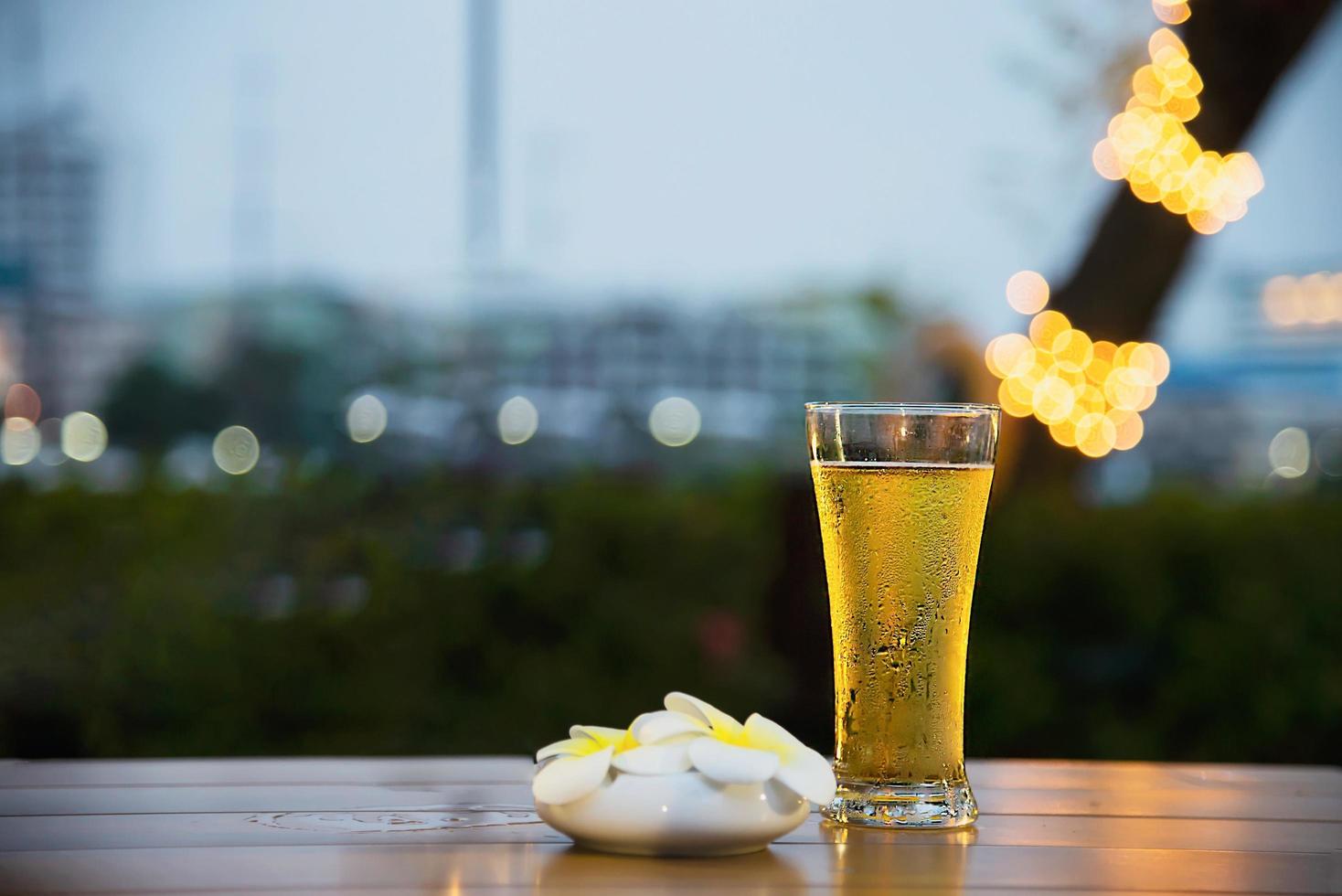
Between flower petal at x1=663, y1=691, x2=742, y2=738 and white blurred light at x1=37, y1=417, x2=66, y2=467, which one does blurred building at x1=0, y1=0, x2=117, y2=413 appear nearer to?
white blurred light at x1=37, y1=417, x2=66, y2=467

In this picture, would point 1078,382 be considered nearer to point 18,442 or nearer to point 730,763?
Result: point 18,442

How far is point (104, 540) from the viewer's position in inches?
156

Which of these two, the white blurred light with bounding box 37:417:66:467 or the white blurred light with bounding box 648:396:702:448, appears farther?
the white blurred light with bounding box 648:396:702:448

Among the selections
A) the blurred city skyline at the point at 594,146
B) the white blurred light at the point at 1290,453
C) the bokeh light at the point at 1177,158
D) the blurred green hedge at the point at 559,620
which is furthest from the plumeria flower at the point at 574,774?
the white blurred light at the point at 1290,453

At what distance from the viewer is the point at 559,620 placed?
13.4 ft

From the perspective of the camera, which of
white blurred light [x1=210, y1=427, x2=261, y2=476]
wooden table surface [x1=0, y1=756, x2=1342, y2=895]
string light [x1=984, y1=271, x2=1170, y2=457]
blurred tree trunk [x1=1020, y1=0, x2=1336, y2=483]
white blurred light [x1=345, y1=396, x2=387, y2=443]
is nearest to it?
wooden table surface [x1=0, y1=756, x2=1342, y2=895]

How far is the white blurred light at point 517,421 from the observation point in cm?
475

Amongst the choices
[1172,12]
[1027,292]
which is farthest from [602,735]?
[1027,292]

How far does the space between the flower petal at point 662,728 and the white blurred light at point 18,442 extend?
3599 mm

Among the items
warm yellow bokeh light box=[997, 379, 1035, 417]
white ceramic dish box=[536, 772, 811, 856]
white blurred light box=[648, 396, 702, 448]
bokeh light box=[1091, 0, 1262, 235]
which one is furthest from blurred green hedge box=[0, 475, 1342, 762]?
white ceramic dish box=[536, 772, 811, 856]

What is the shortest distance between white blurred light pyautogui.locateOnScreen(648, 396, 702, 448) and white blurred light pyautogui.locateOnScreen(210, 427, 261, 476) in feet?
3.88

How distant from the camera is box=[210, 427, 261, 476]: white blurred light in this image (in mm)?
4559

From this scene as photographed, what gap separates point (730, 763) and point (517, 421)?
3.80 m

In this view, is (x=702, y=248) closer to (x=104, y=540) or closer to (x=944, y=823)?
(x=104, y=540)
